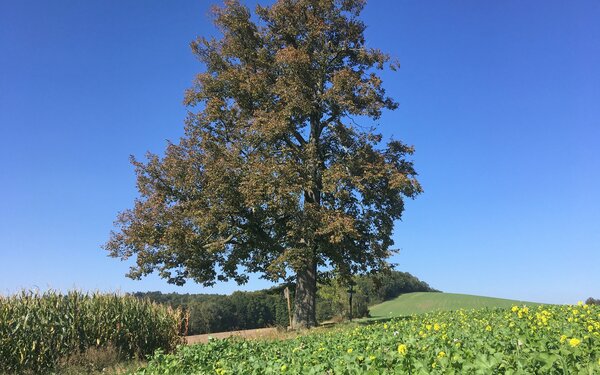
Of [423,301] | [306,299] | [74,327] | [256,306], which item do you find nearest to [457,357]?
[74,327]

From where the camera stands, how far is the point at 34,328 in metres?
12.8

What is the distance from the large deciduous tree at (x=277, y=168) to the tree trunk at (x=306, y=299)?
52 mm

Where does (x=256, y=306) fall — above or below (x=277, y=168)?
below

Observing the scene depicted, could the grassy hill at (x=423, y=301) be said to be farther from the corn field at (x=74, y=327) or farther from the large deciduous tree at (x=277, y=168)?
the corn field at (x=74, y=327)

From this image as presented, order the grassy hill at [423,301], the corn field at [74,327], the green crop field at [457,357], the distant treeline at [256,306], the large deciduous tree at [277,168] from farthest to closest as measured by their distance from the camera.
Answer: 1. the grassy hill at [423,301]
2. the distant treeline at [256,306]
3. the large deciduous tree at [277,168]
4. the corn field at [74,327]
5. the green crop field at [457,357]

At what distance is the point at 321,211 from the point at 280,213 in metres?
2.02

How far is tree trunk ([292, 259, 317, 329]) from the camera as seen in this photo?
69.4 feet

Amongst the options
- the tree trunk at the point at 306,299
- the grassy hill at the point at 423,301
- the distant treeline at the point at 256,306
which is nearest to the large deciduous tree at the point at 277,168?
the tree trunk at the point at 306,299

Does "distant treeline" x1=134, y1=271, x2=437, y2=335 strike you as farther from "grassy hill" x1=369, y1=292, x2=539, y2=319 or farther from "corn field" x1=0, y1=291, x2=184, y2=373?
"corn field" x1=0, y1=291, x2=184, y2=373

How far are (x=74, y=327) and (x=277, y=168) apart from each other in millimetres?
9489

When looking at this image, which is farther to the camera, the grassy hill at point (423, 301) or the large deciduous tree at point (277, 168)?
the grassy hill at point (423, 301)

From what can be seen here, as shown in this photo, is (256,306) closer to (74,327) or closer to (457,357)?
(74,327)

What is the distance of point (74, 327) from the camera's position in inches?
539

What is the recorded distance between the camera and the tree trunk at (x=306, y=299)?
21156mm
